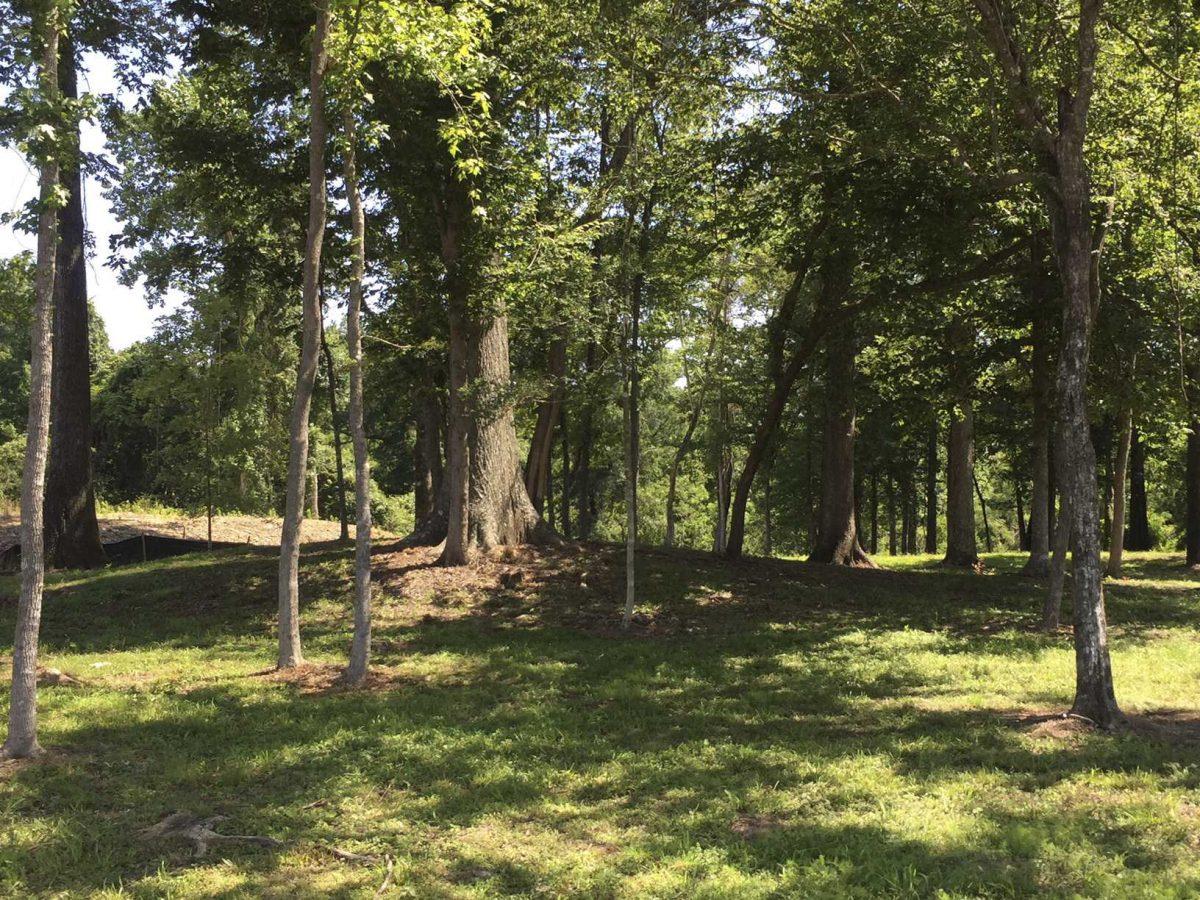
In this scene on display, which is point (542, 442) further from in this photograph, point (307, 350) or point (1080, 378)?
point (1080, 378)

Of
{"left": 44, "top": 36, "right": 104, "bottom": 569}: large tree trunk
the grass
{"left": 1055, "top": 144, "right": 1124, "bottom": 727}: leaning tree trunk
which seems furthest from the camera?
{"left": 44, "top": 36, "right": 104, "bottom": 569}: large tree trunk

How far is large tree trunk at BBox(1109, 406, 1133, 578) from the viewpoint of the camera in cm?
1692

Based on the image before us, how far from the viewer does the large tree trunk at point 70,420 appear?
18.9 m

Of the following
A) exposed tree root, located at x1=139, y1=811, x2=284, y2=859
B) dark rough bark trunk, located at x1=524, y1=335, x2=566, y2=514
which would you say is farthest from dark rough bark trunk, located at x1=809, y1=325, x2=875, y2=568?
exposed tree root, located at x1=139, y1=811, x2=284, y2=859

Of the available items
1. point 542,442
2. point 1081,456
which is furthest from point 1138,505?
point 1081,456

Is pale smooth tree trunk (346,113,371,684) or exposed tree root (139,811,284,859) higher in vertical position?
pale smooth tree trunk (346,113,371,684)

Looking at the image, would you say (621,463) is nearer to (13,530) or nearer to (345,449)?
(345,449)

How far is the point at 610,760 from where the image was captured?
719 cm

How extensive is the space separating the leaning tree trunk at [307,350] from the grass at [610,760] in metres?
0.94

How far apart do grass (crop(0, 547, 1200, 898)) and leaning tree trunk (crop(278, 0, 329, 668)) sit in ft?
3.08

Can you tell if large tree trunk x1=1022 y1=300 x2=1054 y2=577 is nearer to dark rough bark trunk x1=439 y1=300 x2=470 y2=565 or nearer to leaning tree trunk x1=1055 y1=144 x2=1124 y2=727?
leaning tree trunk x1=1055 y1=144 x2=1124 y2=727

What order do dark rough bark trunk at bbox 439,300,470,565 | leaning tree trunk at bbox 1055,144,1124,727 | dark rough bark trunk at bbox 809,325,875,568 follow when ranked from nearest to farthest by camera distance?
leaning tree trunk at bbox 1055,144,1124,727 → dark rough bark trunk at bbox 439,300,470,565 → dark rough bark trunk at bbox 809,325,875,568

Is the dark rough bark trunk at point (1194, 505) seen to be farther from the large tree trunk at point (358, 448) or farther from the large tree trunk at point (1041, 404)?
the large tree trunk at point (358, 448)

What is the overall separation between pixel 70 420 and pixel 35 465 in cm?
1410
